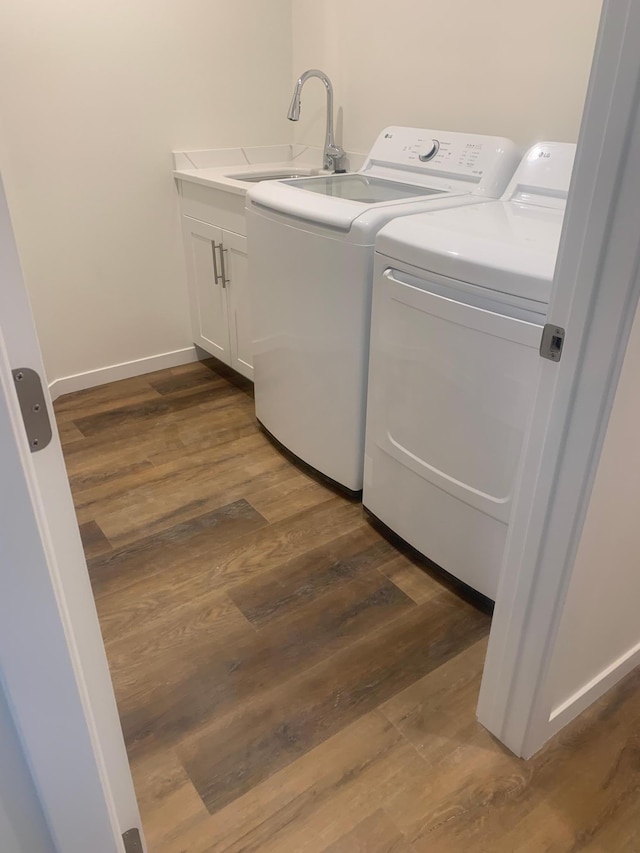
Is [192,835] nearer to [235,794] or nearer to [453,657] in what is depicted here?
[235,794]

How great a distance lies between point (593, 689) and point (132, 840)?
1028 mm

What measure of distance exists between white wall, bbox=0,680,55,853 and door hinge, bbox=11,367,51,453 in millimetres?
251

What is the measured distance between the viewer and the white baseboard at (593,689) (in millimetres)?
1341

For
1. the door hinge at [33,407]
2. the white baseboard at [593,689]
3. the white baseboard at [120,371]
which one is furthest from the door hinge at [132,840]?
the white baseboard at [120,371]

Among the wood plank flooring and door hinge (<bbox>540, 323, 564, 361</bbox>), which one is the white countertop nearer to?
the wood plank flooring

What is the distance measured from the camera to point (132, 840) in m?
0.87

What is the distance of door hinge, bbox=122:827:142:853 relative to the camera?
0.85 meters

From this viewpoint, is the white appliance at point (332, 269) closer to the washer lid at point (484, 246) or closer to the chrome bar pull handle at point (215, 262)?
the washer lid at point (484, 246)

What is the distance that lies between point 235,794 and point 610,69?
4.55ft

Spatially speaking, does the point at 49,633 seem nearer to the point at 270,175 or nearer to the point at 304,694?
the point at 304,694

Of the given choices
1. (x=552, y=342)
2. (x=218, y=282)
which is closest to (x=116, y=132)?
(x=218, y=282)

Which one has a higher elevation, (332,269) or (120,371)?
(332,269)

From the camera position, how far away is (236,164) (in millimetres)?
2871

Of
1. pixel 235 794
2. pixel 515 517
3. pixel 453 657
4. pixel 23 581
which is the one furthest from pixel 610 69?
pixel 235 794
